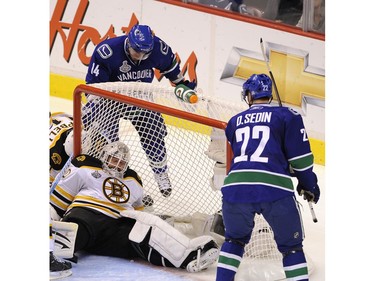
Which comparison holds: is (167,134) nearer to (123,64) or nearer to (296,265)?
(123,64)

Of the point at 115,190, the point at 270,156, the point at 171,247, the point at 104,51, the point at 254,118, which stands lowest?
the point at 171,247

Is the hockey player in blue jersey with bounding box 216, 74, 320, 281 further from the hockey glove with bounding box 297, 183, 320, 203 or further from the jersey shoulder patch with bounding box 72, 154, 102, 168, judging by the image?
the jersey shoulder patch with bounding box 72, 154, 102, 168

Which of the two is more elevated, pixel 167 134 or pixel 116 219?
pixel 167 134

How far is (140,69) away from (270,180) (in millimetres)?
1658

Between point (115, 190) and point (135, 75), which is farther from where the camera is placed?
point (135, 75)

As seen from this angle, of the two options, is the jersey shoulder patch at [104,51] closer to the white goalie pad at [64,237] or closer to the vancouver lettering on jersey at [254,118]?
the white goalie pad at [64,237]

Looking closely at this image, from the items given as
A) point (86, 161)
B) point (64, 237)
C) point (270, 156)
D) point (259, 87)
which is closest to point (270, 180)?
point (270, 156)

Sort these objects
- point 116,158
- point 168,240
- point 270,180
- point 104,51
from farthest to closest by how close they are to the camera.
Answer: point 104,51 → point 116,158 → point 168,240 → point 270,180

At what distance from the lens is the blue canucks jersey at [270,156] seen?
325 centimetres

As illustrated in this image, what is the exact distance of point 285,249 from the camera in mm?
3311

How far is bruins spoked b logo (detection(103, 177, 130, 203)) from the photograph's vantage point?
13.7 feet

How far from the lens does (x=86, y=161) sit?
4250 millimetres

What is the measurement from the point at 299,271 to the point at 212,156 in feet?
3.05
